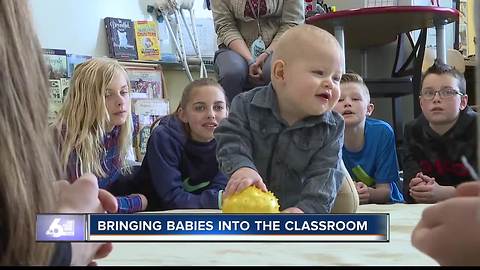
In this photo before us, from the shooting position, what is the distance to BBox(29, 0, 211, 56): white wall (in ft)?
6.09

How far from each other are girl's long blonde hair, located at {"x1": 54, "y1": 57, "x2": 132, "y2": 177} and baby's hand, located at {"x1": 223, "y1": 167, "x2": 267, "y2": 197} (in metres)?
0.21

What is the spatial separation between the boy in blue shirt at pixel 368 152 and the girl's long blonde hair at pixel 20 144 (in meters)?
0.77

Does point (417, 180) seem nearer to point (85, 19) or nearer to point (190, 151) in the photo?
point (190, 151)

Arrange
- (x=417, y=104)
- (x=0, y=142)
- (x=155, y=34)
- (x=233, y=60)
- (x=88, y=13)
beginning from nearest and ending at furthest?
1. (x=0, y=142)
2. (x=233, y=60)
3. (x=417, y=104)
4. (x=88, y=13)
5. (x=155, y=34)

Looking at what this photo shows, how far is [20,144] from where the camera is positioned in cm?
32

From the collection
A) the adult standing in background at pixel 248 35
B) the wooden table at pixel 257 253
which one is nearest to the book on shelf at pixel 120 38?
the adult standing in background at pixel 248 35

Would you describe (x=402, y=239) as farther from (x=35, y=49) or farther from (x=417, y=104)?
(x=417, y=104)

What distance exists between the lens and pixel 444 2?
6.59ft

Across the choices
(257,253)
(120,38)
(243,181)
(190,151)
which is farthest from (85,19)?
(257,253)

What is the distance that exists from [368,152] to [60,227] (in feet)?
2.75

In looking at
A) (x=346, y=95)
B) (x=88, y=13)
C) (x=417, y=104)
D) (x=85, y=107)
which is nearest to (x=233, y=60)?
(x=346, y=95)

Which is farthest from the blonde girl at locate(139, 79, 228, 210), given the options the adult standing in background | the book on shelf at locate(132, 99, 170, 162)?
the book on shelf at locate(132, 99, 170, 162)

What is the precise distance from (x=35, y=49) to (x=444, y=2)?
6.20 ft

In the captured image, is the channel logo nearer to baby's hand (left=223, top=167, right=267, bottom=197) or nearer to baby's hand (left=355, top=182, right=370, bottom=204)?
baby's hand (left=223, top=167, right=267, bottom=197)
